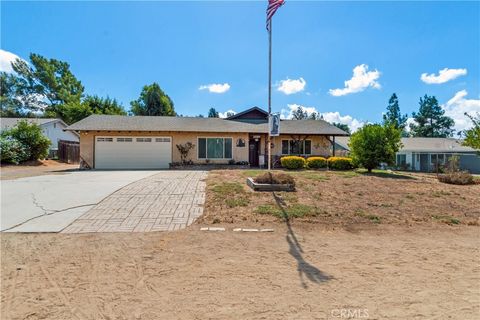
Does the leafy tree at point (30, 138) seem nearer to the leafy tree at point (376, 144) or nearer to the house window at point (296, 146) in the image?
the house window at point (296, 146)

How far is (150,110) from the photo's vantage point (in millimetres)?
37312

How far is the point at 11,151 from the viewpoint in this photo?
57.2 feet

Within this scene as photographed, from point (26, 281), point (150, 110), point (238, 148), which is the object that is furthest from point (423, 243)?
point (150, 110)

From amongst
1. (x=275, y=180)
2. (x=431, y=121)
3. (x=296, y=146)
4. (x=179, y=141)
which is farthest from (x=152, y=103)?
(x=431, y=121)

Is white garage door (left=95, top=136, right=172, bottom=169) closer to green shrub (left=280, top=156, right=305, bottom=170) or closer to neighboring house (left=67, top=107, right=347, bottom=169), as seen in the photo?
neighboring house (left=67, top=107, right=347, bottom=169)

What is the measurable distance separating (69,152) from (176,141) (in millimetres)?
11924

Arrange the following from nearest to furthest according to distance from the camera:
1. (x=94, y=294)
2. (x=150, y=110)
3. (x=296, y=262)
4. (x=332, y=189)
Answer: (x=94, y=294)
(x=296, y=262)
(x=332, y=189)
(x=150, y=110)

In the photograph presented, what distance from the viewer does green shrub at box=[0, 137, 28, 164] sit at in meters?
17.1

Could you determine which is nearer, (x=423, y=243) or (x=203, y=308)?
(x=203, y=308)

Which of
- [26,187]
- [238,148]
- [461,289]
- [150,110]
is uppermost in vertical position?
[150,110]

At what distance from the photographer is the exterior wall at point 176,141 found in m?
16.6

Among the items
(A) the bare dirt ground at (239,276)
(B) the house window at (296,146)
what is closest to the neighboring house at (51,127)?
(B) the house window at (296,146)

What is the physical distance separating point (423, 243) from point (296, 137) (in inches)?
565

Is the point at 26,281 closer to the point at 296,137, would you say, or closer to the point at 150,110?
the point at 296,137
